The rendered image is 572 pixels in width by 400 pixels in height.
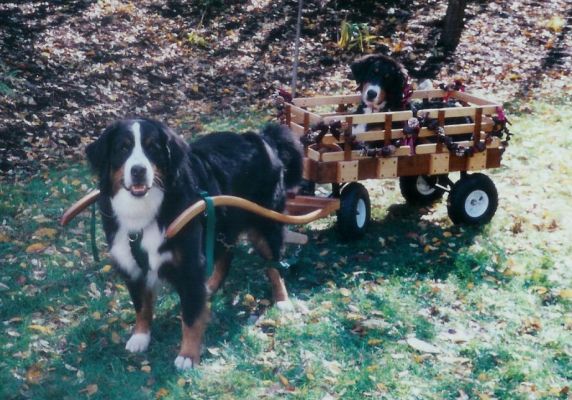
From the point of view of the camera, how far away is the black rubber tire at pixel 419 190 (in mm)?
6957

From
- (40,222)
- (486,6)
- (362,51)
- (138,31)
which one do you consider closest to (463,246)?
(40,222)

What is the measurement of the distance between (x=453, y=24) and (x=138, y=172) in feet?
28.4

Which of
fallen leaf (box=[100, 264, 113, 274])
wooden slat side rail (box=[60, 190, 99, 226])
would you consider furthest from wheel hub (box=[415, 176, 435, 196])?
wooden slat side rail (box=[60, 190, 99, 226])

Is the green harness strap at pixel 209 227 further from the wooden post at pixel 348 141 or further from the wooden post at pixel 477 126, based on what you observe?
the wooden post at pixel 477 126

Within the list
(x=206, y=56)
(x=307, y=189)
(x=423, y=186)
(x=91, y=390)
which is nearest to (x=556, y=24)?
(x=206, y=56)

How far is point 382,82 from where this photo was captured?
6262 mm

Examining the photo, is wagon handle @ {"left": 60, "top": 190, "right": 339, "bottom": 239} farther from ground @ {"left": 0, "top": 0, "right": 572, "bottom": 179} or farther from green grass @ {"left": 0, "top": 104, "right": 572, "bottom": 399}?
ground @ {"left": 0, "top": 0, "right": 572, "bottom": 179}

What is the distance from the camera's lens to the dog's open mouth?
4.04 metres

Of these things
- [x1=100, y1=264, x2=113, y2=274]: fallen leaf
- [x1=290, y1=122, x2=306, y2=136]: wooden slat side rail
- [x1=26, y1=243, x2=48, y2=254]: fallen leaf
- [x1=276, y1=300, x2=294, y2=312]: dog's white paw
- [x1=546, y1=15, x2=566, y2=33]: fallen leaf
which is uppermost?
[x1=546, y1=15, x2=566, y2=33]: fallen leaf

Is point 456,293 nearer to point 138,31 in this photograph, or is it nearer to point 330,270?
point 330,270

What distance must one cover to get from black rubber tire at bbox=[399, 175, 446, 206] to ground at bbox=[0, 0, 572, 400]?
0.11m

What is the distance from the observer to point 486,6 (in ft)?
42.8

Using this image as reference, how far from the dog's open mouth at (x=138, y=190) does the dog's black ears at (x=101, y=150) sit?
0.27 meters

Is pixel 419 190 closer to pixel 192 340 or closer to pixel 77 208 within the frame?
pixel 192 340
